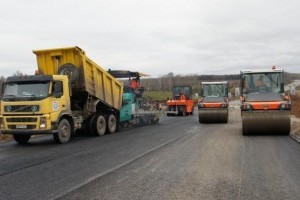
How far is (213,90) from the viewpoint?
2522 centimetres

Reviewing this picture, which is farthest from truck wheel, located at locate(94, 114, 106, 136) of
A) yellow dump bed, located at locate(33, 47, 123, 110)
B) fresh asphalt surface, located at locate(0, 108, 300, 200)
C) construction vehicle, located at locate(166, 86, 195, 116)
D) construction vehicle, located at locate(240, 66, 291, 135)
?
construction vehicle, located at locate(166, 86, 195, 116)

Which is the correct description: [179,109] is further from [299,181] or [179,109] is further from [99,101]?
[299,181]

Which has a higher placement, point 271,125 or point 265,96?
point 265,96

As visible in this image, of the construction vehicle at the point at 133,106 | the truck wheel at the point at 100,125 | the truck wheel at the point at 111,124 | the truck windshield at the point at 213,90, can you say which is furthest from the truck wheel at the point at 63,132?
the truck windshield at the point at 213,90

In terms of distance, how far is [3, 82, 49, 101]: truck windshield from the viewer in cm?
1395

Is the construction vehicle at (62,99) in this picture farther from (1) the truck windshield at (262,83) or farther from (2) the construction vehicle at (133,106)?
(1) the truck windshield at (262,83)

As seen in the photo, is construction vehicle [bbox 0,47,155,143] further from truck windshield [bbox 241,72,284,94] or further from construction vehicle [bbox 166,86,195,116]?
construction vehicle [bbox 166,86,195,116]

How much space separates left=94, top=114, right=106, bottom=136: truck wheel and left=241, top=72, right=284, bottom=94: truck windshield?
18.4ft

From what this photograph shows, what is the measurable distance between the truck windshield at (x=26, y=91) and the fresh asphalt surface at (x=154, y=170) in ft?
5.07

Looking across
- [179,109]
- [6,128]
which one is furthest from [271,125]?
[179,109]

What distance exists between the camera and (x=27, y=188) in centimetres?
755

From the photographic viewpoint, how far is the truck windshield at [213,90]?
25.0 m

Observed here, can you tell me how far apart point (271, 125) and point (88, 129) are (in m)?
6.84

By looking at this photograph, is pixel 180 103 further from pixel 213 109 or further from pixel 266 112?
pixel 266 112
